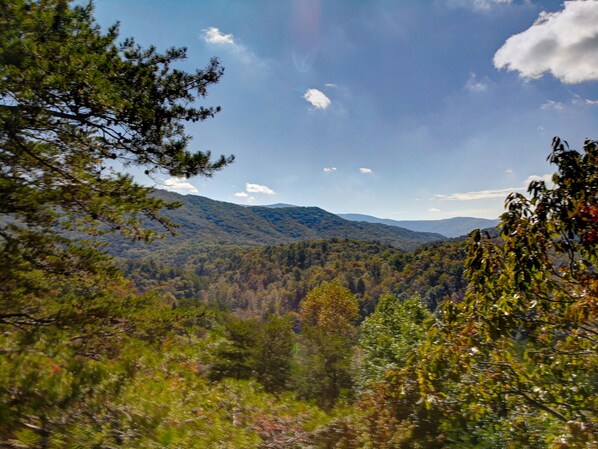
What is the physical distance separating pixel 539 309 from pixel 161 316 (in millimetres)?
6217

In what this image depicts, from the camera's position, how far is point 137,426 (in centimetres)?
384

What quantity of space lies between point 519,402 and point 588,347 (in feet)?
3.31

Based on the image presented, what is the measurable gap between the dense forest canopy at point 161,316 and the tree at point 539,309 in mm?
18

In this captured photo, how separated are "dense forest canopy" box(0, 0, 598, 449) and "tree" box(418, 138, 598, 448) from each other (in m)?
0.02

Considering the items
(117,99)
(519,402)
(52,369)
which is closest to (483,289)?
(519,402)

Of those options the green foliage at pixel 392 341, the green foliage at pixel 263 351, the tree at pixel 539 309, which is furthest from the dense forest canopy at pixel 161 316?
the green foliage at pixel 263 351

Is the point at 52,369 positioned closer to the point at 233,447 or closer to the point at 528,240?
the point at 233,447

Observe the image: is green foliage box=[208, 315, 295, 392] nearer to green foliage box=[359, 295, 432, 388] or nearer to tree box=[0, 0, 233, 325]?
green foliage box=[359, 295, 432, 388]

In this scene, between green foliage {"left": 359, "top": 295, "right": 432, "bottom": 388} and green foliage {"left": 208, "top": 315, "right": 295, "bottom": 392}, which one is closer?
green foliage {"left": 359, "top": 295, "right": 432, "bottom": 388}

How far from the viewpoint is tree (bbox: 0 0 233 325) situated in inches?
199

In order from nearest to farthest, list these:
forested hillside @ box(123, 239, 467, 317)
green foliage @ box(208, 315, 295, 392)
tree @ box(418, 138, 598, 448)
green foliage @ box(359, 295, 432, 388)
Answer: tree @ box(418, 138, 598, 448)
green foliage @ box(359, 295, 432, 388)
green foliage @ box(208, 315, 295, 392)
forested hillside @ box(123, 239, 467, 317)

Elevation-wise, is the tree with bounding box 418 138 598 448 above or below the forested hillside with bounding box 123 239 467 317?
above

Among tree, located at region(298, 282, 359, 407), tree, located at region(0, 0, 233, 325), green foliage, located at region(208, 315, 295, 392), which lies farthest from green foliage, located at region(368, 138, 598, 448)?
green foliage, located at region(208, 315, 295, 392)

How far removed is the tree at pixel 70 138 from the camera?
506 cm
